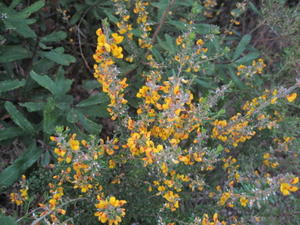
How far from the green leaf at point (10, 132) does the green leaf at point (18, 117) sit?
8 cm

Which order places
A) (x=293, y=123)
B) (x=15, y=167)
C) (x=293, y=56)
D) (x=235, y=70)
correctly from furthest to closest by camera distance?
(x=235, y=70) < (x=293, y=56) < (x=293, y=123) < (x=15, y=167)

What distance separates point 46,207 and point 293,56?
7.22 feet

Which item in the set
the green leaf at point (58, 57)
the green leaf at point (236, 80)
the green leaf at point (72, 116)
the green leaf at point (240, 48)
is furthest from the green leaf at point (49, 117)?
the green leaf at point (240, 48)

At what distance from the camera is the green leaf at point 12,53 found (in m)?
2.41

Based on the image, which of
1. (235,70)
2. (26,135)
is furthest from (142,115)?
(235,70)

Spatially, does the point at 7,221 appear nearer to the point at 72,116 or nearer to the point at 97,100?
the point at 72,116

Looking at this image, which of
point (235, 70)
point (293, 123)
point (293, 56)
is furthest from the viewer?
point (235, 70)

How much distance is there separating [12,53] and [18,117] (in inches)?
22.3

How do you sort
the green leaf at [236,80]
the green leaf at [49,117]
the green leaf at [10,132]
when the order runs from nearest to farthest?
the green leaf at [49,117] < the green leaf at [10,132] < the green leaf at [236,80]

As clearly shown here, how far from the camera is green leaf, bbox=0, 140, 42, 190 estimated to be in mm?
2139

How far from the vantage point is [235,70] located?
298 cm

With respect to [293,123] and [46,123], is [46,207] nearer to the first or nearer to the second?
[46,123]

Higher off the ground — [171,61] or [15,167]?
[171,61]

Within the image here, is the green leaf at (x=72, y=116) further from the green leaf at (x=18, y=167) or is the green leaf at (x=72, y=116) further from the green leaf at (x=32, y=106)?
the green leaf at (x=18, y=167)
